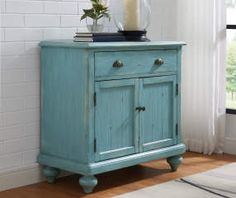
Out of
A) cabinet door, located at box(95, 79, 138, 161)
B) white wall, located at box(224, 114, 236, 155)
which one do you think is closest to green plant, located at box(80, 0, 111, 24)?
cabinet door, located at box(95, 79, 138, 161)

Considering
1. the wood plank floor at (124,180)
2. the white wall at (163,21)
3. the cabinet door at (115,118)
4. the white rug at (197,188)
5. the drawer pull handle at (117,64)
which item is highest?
the white wall at (163,21)

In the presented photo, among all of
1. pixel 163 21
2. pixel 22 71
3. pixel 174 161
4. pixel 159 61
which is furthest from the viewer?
pixel 163 21

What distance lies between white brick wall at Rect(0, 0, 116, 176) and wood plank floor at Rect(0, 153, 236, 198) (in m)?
0.21

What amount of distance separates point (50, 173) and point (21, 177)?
0.62ft

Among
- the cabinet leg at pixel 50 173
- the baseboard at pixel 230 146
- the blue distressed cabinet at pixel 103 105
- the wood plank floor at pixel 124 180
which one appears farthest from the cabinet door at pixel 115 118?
the baseboard at pixel 230 146

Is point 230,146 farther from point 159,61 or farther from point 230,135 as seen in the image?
point 159,61

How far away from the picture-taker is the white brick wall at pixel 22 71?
3.74 metres

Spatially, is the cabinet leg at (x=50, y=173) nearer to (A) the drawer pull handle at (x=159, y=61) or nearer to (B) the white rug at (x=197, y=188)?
(B) the white rug at (x=197, y=188)

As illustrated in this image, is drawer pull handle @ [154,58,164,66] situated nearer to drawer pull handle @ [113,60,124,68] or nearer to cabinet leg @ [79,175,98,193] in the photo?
drawer pull handle @ [113,60,124,68]

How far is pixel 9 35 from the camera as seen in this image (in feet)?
12.3

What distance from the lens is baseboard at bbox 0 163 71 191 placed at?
12.4 ft

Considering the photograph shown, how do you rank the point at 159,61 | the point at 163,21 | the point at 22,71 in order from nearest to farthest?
1. the point at 22,71
2. the point at 159,61
3. the point at 163,21

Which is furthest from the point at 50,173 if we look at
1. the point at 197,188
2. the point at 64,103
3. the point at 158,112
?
the point at 197,188

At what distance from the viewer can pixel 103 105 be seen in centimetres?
371
